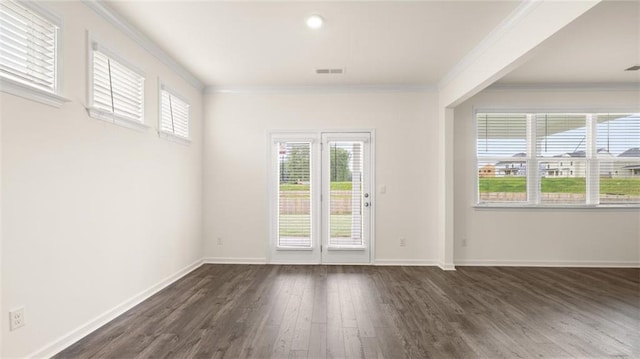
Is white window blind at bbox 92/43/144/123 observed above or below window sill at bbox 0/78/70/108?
above

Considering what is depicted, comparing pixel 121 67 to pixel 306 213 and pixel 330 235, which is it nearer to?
pixel 306 213

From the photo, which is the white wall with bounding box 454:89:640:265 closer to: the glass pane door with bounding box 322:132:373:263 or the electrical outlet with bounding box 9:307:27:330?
the glass pane door with bounding box 322:132:373:263

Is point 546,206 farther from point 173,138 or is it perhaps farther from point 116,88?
point 116,88

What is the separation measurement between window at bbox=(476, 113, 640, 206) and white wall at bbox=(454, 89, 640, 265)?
0.54ft

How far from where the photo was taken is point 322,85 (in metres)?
4.80

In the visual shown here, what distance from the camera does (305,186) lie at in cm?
489

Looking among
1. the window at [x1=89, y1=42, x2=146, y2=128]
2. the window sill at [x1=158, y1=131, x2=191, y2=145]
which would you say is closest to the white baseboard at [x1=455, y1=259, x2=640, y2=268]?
the window sill at [x1=158, y1=131, x2=191, y2=145]

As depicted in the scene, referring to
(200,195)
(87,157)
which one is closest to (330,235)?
(200,195)

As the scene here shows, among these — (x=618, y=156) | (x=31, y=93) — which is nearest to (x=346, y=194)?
(x=31, y=93)

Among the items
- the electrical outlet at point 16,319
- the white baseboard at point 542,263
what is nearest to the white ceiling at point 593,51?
the white baseboard at point 542,263

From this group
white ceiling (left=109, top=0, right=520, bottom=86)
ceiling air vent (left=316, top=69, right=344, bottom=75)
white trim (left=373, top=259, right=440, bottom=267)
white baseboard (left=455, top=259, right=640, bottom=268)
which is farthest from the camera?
white trim (left=373, top=259, right=440, bottom=267)

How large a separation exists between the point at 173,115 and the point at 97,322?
2470 millimetres

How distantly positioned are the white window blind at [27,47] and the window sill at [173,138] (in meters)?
1.45

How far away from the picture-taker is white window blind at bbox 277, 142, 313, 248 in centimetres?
489
